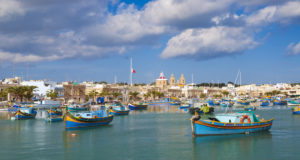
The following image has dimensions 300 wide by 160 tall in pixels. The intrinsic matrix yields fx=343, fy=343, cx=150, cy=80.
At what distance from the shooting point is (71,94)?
136750 millimetres

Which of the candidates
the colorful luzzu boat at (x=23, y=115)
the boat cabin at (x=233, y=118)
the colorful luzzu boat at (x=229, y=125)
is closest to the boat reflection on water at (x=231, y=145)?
the colorful luzzu boat at (x=229, y=125)

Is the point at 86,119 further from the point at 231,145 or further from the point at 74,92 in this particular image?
the point at 74,92

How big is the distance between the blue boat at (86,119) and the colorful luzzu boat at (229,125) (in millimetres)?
15069

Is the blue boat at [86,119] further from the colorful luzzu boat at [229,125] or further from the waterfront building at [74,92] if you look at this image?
the waterfront building at [74,92]

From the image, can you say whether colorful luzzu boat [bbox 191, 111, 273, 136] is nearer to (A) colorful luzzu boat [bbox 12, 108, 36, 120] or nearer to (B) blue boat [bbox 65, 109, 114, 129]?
(B) blue boat [bbox 65, 109, 114, 129]

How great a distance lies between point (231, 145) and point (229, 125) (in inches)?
155

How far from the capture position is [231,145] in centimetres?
2750

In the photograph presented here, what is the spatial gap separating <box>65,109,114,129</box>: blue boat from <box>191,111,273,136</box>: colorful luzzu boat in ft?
49.4

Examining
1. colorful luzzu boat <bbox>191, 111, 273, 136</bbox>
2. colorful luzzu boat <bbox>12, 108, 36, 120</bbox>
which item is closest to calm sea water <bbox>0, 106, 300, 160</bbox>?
colorful luzzu boat <bbox>191, 111, 273, 136</bbox>

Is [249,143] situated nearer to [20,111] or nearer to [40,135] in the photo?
[40,135]

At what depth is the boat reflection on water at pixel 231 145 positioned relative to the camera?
79.5ft

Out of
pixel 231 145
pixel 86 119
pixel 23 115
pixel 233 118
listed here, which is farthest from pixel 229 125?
pixel 23 115

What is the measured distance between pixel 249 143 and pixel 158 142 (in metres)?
7.63

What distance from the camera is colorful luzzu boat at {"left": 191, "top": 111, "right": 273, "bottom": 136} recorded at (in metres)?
30.3
